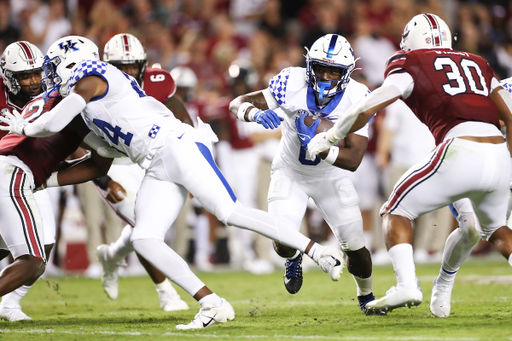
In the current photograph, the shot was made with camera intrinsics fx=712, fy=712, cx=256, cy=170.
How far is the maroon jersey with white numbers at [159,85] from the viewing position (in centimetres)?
616

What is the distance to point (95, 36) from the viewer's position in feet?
33.0

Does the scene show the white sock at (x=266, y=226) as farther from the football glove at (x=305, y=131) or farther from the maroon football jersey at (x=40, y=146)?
the maroon football jersey at (x=40, y=146)

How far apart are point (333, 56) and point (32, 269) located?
95.9 inches

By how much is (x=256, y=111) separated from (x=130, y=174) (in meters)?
2.04

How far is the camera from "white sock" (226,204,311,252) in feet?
14.2

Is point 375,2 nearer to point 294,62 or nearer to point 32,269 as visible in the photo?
point 294,62

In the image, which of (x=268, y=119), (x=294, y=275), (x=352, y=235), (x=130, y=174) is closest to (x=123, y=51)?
(x=130, y=174)

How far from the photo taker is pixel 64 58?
16.1ft

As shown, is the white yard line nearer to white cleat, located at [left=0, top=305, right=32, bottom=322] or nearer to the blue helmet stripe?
white cleat, located at [left=0, top=305, right=32, bottom=322]

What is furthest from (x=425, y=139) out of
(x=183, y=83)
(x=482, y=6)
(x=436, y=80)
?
(x=436, y=80)

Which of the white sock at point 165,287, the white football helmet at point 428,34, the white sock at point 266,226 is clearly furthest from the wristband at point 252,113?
the white sock at point 165,287

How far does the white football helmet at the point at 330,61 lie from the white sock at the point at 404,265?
1.24m

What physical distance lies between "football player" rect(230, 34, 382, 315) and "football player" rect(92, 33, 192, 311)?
48.7 inches

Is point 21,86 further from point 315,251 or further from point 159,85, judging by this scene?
point 315,251
